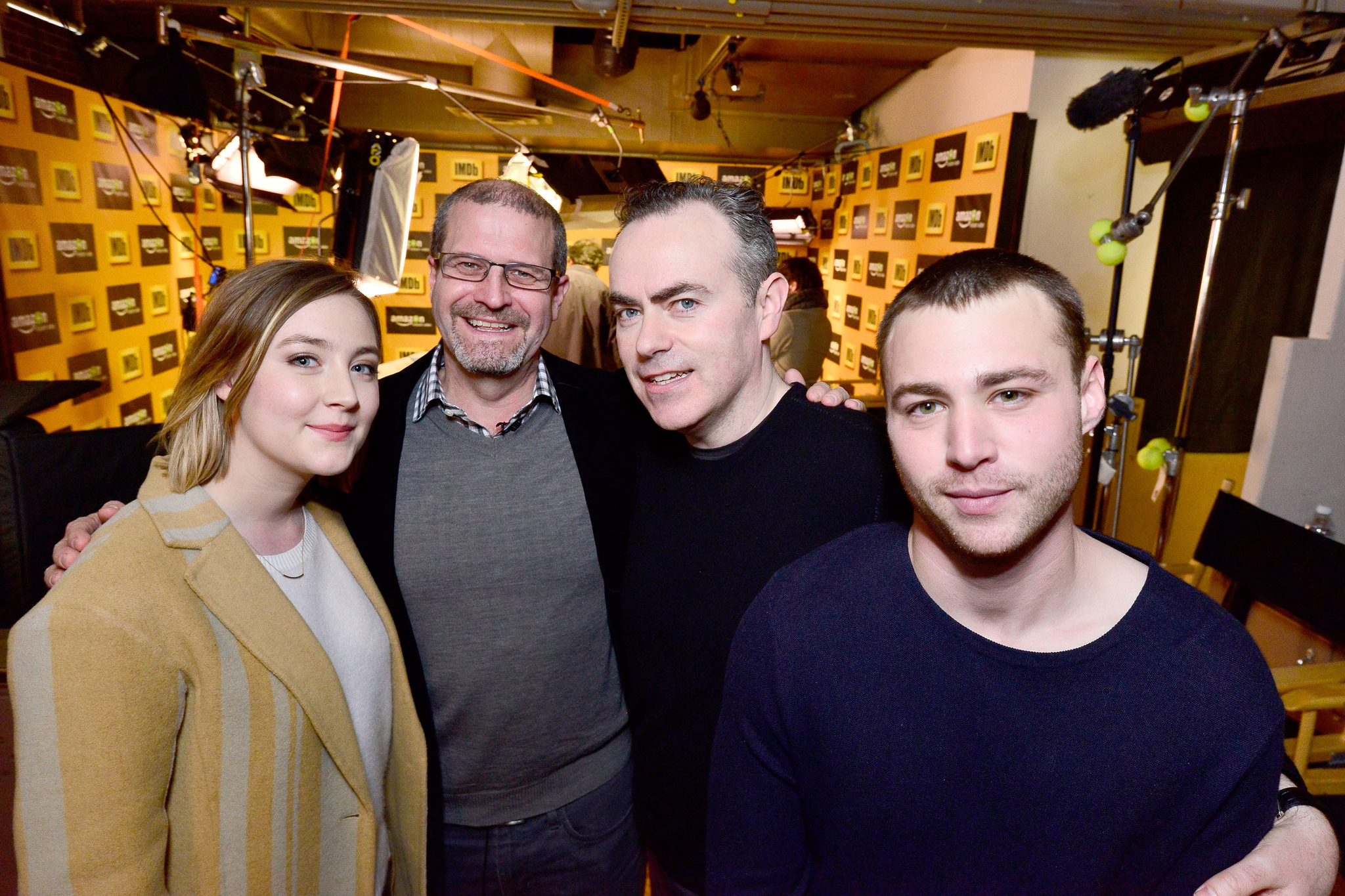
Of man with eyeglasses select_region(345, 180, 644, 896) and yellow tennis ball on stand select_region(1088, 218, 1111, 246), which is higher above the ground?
yellow tennis ball on stand select_region(1088, 218, 1111, 246)

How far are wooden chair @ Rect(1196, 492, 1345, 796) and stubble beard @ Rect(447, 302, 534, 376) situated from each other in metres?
2.24

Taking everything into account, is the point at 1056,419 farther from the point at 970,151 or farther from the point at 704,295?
the point at 970,151

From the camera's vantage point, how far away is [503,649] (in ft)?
5.24

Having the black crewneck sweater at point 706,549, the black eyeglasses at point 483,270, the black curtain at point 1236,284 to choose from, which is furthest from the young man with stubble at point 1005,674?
the black curtain at point 1236,284

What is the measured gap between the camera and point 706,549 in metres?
1.45

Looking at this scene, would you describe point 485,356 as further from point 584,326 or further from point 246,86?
point 584,326

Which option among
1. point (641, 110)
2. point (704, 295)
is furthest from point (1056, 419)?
point (641, 110)

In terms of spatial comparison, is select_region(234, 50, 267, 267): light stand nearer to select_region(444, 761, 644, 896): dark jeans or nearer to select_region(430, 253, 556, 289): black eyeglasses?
select_region(430, 253, 556, 289): black eyeglasses

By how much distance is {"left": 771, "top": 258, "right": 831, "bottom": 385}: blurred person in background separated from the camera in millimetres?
4855

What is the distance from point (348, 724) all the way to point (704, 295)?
1050mm

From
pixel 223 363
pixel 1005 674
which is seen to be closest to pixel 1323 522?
pixel 1005 674

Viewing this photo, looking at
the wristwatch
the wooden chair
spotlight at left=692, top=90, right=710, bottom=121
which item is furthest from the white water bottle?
spotlight at left=692, top=90, right=710, bottom=121

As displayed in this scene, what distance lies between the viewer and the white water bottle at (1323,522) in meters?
2.58

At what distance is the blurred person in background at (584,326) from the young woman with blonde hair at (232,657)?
2.97 metres
